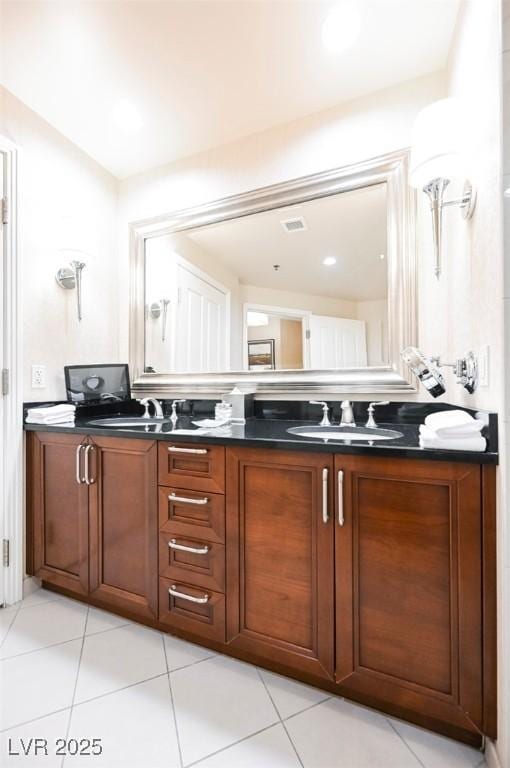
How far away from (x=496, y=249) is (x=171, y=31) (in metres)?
1.58

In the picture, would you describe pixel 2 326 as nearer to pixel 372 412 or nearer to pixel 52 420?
pixel 52 420

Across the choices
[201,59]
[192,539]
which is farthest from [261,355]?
[201,59]

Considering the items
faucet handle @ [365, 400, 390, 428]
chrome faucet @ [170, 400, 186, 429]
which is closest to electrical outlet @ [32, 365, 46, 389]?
chrome faucet @ [170, 400, 186, 429]

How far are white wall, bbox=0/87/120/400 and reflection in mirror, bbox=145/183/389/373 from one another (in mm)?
294

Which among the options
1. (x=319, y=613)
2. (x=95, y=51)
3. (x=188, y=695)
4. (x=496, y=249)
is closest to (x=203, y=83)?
(x=95, y=51)

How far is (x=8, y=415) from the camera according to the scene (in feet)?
5.83

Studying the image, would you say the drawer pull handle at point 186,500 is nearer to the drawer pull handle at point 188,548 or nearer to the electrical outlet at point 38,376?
the drawer pull handle at point 188,548

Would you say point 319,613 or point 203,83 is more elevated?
point 203,83

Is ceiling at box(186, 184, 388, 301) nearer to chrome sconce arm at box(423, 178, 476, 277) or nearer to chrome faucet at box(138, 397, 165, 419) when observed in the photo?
chrome sconce arm at box(423, 178, 476, 277)

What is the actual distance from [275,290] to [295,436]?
3.26ft

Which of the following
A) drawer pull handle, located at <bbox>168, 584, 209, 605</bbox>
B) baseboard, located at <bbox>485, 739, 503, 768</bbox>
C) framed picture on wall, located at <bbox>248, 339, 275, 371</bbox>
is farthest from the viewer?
framed picture on wall, located at <bbox>248, 339, 275, 371</bbox>

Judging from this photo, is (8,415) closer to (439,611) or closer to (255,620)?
(255,620)

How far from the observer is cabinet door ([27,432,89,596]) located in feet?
5.57

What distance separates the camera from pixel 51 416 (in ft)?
5.86
